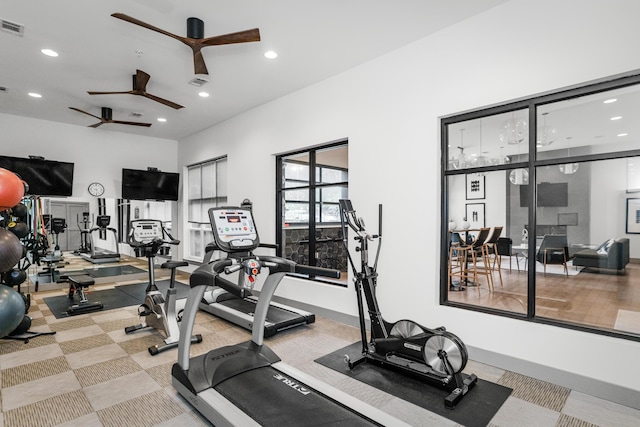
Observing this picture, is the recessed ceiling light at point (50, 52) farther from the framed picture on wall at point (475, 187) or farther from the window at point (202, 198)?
the framed picture on wall at point (475, 187)

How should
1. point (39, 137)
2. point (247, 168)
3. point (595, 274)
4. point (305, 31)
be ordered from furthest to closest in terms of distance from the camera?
1. point (39, 137)
2. point (247, 168)
3. point (595, 274)
4. point (305, 31)

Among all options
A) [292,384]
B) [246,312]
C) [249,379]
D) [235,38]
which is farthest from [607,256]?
[235,38]

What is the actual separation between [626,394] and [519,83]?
276 centimetres

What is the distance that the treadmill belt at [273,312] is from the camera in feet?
14.0

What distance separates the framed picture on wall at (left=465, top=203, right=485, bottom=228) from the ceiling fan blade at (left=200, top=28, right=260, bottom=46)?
20.6 ft

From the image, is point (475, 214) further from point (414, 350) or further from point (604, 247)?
point (414, 350)

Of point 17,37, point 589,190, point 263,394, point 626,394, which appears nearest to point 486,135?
point 589,190

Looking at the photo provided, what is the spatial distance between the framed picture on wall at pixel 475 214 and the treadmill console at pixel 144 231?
21.7 feet

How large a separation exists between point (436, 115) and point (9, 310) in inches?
201

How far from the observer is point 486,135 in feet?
22.3

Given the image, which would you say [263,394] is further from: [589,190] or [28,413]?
[589,190]

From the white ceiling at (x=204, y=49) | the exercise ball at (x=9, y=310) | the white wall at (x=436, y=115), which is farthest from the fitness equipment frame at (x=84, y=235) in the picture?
the white wall at (x=436, y=115)

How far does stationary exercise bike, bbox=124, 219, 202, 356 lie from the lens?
3.80 m

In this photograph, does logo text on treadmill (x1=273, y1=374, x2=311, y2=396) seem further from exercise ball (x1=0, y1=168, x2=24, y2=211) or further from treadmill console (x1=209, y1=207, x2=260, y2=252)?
exercise ball (x1=0, y1=168, x2=24, y2=211)
